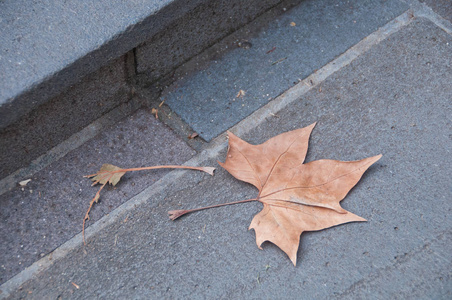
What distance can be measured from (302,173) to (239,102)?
0.44 m

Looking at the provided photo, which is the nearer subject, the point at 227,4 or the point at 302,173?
the point at 302,173

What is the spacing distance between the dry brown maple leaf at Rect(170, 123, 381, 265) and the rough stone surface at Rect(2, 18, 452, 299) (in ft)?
0.20

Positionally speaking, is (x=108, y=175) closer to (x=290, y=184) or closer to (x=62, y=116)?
(x=62, y=116)

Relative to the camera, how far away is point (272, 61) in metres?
2.01

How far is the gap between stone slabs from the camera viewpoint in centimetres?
160

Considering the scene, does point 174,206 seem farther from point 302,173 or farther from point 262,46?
point 262,46

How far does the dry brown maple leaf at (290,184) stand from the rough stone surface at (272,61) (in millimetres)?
216

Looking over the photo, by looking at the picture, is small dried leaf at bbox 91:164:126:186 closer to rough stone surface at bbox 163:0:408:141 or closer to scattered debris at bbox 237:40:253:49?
rough stone surface at bbox 163:0:408:141

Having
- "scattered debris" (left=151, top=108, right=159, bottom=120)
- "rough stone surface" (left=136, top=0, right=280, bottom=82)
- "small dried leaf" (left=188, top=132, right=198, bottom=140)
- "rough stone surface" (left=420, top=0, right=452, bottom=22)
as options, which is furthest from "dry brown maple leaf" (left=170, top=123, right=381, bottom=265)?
"rough stone surface" (left=420, top=0, right=452, bottom=22)

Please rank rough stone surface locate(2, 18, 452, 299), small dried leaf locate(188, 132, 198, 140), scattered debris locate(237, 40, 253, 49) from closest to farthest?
rough stone surface locate(2, 18, 452, 299), small dried leaf locate(188, 132, 198, 140), scattered debris locate(237, 40, 253, 49)

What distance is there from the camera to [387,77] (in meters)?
1.94

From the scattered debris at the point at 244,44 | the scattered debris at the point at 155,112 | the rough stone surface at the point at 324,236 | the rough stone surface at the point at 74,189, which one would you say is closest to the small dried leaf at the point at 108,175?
the rough stone surface at the point at 74,189

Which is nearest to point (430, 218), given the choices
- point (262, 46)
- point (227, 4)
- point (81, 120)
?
point (262, 46)

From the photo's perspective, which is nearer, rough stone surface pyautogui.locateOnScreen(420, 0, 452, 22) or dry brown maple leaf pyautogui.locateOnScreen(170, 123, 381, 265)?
dry brown maple leaf pyautogui.locateOnScreen(170, 123, 381, 265)
